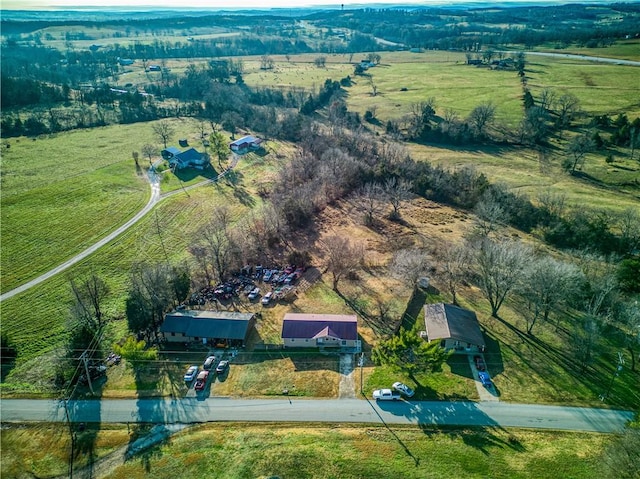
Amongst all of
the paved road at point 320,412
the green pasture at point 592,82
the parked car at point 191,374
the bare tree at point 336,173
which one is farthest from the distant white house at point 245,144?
the green pasture at point 592,82

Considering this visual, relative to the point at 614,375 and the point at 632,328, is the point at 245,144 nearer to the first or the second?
the point at 632,328

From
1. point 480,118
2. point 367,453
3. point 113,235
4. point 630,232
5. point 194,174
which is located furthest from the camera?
point 480,118

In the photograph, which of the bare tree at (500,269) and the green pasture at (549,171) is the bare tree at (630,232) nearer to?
the green pasture at (549,171)

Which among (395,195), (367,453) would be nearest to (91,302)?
(367,453)

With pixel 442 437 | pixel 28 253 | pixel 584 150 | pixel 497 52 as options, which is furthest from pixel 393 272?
pixel 497 52

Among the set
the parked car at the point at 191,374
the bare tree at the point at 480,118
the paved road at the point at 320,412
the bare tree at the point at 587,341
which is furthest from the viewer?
the bare tree at the point at 480,118

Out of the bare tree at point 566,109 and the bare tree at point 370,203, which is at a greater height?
the bare tree at point 566,109
